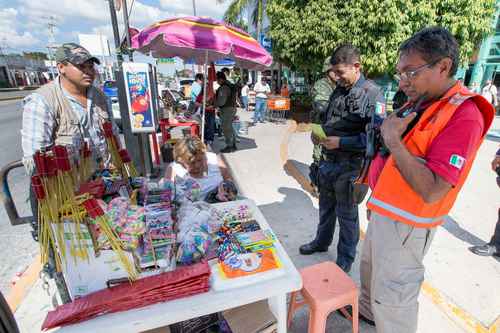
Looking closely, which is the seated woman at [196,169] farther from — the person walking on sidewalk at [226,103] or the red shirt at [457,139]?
the person walking on sidewalk at [226,103]

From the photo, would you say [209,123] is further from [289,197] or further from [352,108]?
[352,108]

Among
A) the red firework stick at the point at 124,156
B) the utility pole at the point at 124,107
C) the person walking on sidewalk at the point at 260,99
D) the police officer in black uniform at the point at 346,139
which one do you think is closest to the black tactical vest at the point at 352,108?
the police officer in black uniform at the point at 346,139

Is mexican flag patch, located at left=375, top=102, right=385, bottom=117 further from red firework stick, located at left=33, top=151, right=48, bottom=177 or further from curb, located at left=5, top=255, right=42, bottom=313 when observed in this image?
curb, located at left=5, top=255, right=42, bottom=313

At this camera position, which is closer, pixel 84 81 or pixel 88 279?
pixel 88 279

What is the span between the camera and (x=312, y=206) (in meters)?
3.82

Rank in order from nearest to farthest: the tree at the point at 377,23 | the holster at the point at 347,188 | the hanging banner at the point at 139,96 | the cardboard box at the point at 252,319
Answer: the cardboard box at the point at 252,319, the holster at the point at 347,188, the hanging banner at the point at 139,96, the tree at the point at 377,23

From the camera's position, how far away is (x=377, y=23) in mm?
7500

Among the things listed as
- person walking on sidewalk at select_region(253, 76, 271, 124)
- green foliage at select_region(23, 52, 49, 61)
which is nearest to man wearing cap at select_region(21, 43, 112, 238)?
person walking on sidewalk at select_region(253, 76, 271, 124)

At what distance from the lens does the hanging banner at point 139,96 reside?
12.4 ft

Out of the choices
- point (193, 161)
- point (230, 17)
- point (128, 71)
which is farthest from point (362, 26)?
point (230, 17)

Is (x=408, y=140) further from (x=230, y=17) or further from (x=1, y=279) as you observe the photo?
(x=230, y=17)

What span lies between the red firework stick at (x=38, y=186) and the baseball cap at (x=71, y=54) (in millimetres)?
1559

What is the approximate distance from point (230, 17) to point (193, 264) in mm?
17882

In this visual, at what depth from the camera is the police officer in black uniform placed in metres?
2.01
